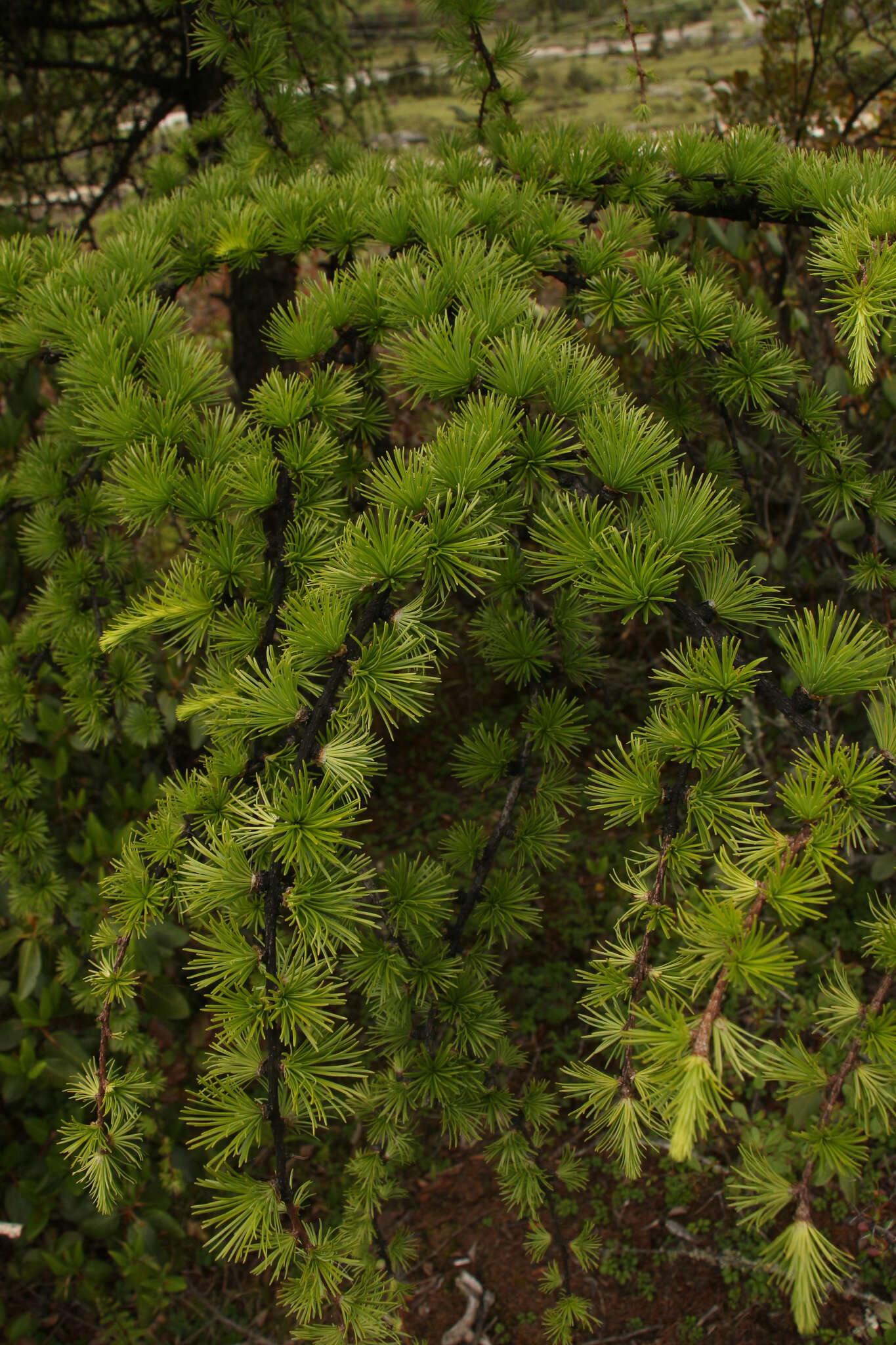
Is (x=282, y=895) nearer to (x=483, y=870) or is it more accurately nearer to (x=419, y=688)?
(x=419, y=688)

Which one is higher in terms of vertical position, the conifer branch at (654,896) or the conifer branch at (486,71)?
the conifer branch at (486,71)

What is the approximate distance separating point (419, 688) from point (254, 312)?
2274 millimetres

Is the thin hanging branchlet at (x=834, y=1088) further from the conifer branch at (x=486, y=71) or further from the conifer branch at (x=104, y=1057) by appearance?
the conifer branch at (x=486, y=71)

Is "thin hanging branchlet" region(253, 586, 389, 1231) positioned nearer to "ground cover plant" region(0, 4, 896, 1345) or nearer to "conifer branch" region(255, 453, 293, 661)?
"ground cover plant" region(0, 4, 896, 1345)

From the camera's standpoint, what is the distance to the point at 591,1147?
6.24 ft

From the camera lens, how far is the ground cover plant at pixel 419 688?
794mm

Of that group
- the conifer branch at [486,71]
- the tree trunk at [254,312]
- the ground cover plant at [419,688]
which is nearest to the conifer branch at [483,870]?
the ground cover plant at [419,688]

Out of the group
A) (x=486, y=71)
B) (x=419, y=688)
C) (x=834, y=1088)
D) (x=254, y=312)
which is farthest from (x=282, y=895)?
(x=254, y=312)

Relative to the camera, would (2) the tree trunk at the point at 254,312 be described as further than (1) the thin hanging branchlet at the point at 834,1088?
Yes

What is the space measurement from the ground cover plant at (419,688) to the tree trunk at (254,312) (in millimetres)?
696

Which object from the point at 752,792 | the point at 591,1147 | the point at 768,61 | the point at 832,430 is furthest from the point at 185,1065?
the point at 768,61

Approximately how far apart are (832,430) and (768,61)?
2.79 meters

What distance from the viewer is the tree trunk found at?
107 inches

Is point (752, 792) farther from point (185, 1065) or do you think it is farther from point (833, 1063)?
point (185, 1065)
